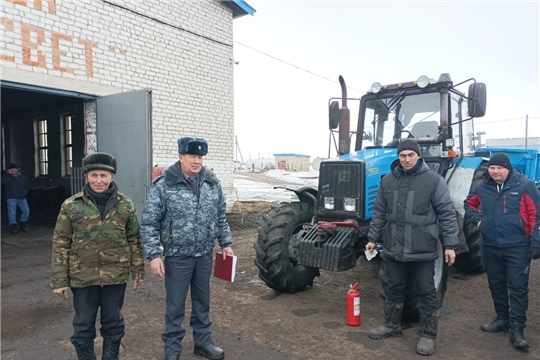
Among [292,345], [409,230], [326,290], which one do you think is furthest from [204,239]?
[326,290]

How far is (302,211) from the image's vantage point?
15.5 feet

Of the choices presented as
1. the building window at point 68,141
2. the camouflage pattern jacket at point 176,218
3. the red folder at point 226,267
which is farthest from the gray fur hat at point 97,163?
the building window at point 68,141

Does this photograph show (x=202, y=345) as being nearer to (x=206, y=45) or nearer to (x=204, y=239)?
(x=204, y=239)

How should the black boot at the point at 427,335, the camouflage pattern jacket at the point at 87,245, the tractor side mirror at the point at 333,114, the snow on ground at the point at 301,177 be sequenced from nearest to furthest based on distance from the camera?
the camouflage pattern jacket at the point at 87,245, the black boot at the point at 427,335, the tractor side mirror at the point at 333,114, the snow on ground at the point at 301,177

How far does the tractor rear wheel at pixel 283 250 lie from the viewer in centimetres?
440

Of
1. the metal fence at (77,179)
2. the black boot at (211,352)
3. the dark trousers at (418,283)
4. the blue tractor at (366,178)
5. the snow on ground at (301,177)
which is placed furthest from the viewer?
the snow on ground at (301,177)

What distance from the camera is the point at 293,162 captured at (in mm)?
41719

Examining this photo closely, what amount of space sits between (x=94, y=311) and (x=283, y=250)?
2107 millimetres

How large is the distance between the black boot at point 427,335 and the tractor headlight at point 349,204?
4.42ft

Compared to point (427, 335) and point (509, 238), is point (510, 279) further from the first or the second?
point (427, 335)

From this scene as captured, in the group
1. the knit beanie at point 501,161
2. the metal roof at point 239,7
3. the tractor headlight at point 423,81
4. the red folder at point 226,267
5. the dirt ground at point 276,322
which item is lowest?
the dirt ground at point 276,322

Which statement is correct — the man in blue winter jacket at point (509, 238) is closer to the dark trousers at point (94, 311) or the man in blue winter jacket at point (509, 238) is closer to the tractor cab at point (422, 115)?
the tractor cab at point (422, 115)

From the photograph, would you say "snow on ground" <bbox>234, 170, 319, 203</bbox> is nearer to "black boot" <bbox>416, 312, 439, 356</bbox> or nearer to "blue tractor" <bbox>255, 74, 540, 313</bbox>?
"blue tractor" <bbox>255, 74, 540, 313</bbox>

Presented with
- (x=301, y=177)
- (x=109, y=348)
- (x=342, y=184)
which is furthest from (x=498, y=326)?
(x=301, y=177)
